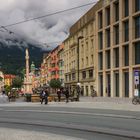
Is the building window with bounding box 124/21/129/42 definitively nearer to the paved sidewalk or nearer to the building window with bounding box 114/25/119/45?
the building window with bounding box 114/25/119/45

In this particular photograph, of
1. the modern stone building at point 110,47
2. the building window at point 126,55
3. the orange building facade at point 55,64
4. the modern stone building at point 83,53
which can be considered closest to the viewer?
the modern stone building at point 110,47

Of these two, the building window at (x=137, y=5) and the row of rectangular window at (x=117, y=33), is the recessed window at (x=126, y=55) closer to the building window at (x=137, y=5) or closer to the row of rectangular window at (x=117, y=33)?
the row of rectangular window at (x=117, y=33)

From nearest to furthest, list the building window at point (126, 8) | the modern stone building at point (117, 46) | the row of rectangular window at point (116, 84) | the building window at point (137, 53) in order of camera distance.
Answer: the building window at point (137, 53) < the modern stone building at point (117, 46) < the row of rectangular window at point (116, 84) < the building window at point (126, 8)

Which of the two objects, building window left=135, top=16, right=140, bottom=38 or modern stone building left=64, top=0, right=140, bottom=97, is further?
modern stone building left=64, top=0, right=140, bottom=97

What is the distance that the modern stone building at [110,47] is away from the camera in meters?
70.4

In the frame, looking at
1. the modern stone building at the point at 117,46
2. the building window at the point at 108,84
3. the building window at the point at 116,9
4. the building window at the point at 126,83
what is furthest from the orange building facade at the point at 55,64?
the building window at the point at 126,83

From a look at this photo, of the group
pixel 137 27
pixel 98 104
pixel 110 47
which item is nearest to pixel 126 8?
pixel 137 27

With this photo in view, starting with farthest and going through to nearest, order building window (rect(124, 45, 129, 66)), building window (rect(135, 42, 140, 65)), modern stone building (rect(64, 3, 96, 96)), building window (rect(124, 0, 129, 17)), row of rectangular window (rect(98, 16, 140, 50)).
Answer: modern stone building (rect(64, 3, 96, 96)), building window (rect(124, 0, 129, 17)), building window (rect(124, 45, 129, 66)), row of rectangular window (rect(98, 16, 140, 50)), building window (rect(135, 42, 140, 65))

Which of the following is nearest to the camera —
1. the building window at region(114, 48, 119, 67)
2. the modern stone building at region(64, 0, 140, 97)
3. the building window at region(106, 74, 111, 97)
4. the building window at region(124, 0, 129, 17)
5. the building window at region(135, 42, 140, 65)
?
the building window at region(135, 42, 140, 65)

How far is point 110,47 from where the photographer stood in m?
79.4

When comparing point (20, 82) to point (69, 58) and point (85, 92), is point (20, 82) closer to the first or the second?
point (69, 58)

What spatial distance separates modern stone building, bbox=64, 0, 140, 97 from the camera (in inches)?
2771

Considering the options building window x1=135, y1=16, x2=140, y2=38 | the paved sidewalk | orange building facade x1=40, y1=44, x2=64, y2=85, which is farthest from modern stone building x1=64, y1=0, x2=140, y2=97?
orange building facade x1=40, y1=44, x2=64, y2=85

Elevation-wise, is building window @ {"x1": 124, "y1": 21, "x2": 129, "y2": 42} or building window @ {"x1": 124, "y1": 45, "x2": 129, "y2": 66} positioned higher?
building window @ {"x1": 124, "y1": 21, "x2": 129, "y2": 42}
